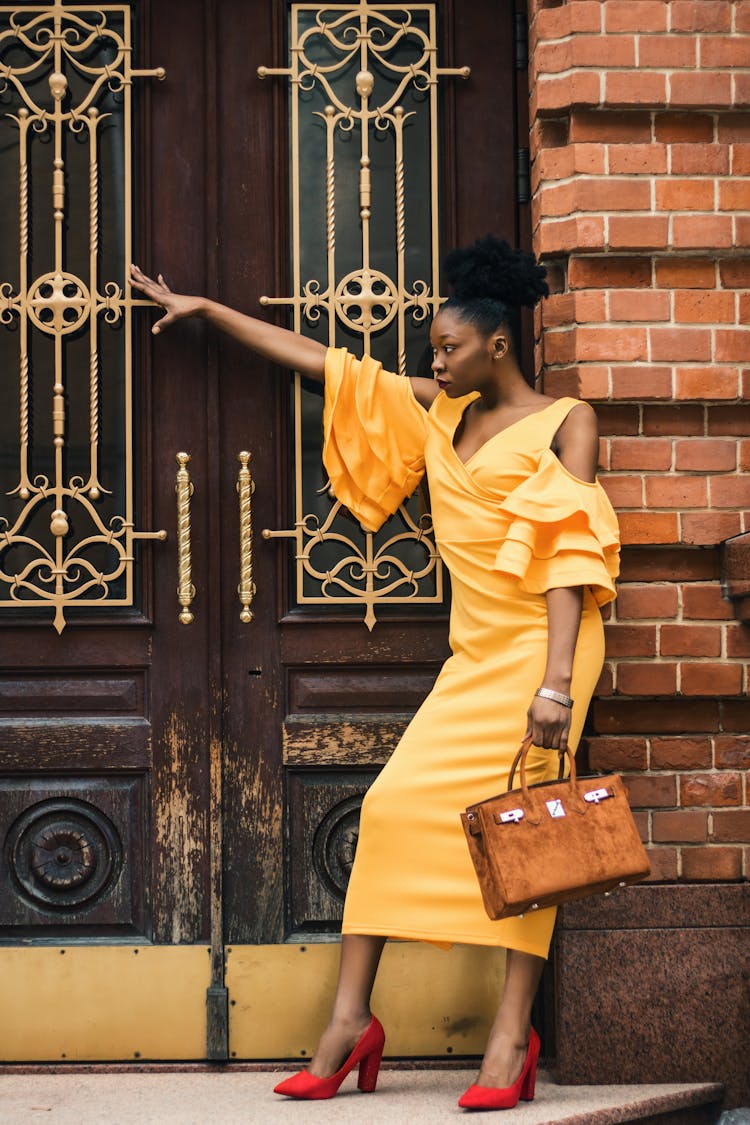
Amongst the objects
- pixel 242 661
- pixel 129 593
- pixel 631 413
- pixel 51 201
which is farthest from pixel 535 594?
pixel 51 201

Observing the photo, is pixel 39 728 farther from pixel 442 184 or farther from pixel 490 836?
pixel 442 184

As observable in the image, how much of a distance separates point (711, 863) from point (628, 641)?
65 centimetres

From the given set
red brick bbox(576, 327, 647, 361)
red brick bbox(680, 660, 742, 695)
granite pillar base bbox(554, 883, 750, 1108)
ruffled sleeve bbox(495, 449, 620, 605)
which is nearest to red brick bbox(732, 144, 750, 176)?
red brick bbox(576, 327, 647, 361)

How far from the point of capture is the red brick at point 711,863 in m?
3.73

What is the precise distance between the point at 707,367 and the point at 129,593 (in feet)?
5.84

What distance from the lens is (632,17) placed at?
12.4 ft

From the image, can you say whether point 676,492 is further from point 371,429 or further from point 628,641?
point 371,429

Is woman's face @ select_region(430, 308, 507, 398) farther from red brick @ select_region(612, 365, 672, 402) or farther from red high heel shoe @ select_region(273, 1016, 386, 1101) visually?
red high heel shoe @ select_region(273, 1016, 386, 1101)

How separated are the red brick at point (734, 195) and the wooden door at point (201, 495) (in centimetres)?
64

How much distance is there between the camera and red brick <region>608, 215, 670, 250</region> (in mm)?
3723

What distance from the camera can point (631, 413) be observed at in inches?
148

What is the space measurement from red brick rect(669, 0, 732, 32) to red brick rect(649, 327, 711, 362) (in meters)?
0.85

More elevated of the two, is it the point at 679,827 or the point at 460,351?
the point at 460,351

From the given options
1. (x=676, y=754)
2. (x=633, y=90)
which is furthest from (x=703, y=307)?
(x=676, y=754)
